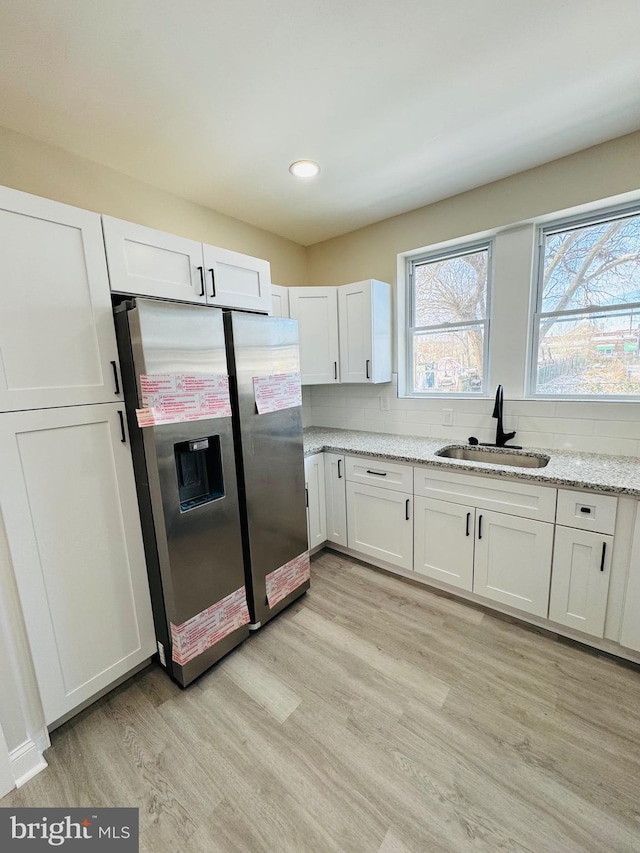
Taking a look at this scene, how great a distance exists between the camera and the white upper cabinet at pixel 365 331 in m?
2.66

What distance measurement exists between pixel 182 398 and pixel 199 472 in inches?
15.8

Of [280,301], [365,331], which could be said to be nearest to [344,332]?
[365,331]

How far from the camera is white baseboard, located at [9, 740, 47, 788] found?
126 centimetres

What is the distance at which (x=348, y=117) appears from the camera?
1627 mm

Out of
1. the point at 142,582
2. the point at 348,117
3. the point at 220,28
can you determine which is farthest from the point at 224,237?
the point at 142,582

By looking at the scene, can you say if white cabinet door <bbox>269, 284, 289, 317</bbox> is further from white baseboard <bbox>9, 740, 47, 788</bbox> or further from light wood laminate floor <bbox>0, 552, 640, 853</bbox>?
white baseboard <bbox>9, 740, 47, 788</bbox>

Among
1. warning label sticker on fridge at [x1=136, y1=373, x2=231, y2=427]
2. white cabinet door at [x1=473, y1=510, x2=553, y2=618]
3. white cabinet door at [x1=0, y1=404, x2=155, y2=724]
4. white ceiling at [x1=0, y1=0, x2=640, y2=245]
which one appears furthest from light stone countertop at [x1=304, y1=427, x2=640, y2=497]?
white ceiling at [x1=0, y1=0, x2=640, y2=245]

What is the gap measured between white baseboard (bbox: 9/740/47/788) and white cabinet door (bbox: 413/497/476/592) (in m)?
2.03

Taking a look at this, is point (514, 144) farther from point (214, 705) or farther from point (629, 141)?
point (214, 705)

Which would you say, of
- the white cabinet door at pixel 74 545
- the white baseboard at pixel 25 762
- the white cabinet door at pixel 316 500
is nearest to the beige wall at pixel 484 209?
the white cabinet door at pixel 316 500

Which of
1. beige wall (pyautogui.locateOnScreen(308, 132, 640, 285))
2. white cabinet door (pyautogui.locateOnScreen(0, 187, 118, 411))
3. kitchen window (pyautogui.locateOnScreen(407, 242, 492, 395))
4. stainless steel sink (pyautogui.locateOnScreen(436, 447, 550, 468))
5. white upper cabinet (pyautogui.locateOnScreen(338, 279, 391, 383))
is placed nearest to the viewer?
white cabinet door (pyautogui.locateOnScreen(0, 187, 118, 411))

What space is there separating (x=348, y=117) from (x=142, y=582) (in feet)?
7.94

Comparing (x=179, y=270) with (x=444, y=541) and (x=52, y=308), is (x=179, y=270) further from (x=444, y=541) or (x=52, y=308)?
(x=444, y=541)

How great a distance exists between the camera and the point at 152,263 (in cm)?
160
